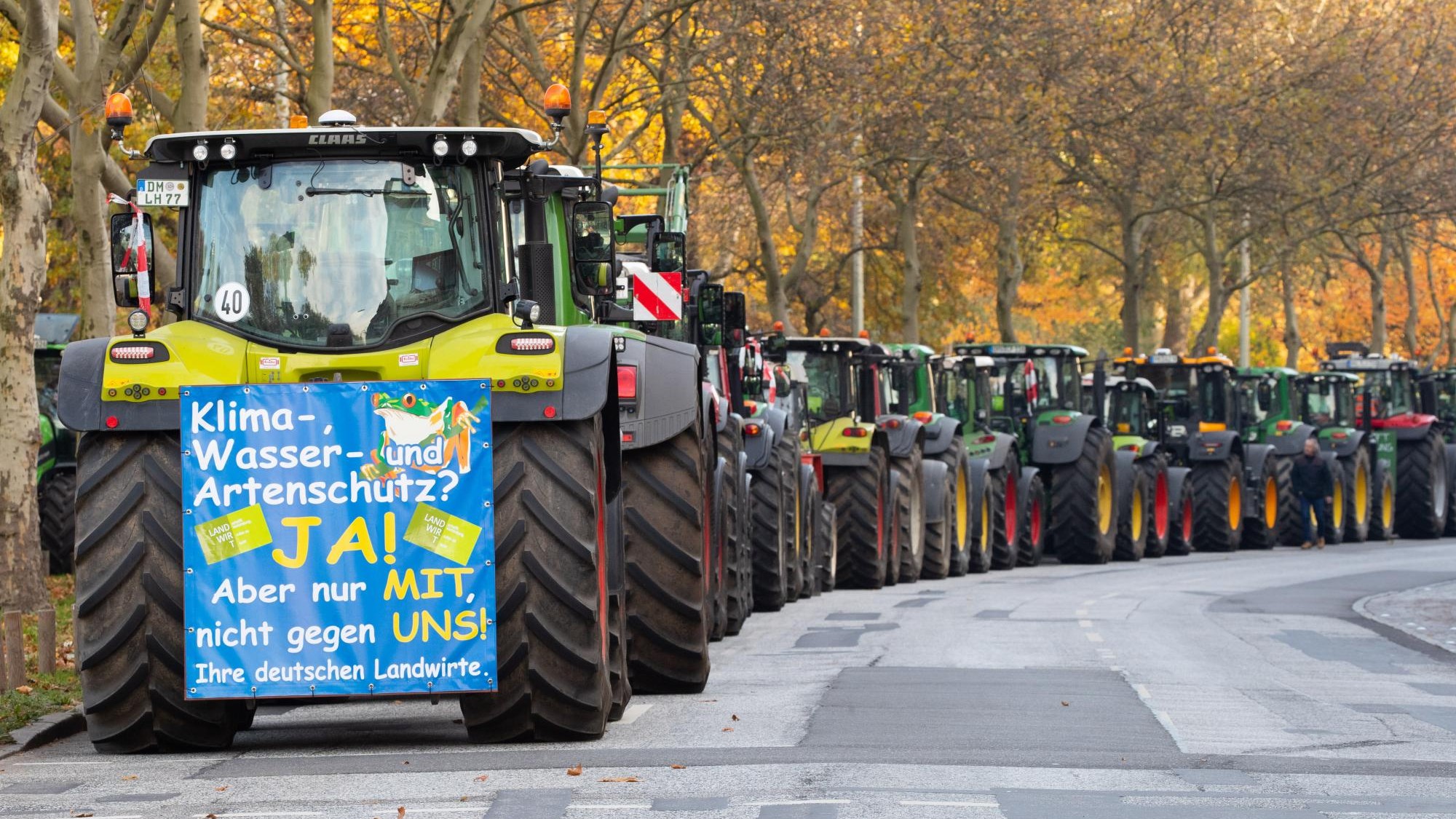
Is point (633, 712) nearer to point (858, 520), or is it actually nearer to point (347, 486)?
point (347, 486)

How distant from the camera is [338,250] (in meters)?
10.7

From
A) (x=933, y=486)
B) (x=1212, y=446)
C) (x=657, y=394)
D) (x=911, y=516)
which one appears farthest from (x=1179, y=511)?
(x=657, y=394)

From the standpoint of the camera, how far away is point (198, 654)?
1013 cm

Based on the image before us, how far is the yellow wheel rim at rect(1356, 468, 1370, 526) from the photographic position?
129 ft

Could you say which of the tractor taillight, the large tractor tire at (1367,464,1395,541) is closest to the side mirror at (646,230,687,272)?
the tractor taillight

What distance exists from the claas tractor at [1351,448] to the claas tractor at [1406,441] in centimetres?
17

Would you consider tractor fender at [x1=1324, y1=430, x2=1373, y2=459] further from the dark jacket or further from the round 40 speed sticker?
the round 40 speed sticker

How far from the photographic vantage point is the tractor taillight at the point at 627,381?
11.7 meters

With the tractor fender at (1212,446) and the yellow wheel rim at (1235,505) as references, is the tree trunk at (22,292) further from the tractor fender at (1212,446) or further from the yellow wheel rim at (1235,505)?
the yellow wheel rim at (1235,505)

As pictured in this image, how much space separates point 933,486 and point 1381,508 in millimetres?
16400

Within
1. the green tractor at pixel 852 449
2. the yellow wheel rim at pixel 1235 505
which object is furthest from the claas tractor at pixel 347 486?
the yellow wheel rim at pixel 1235 505

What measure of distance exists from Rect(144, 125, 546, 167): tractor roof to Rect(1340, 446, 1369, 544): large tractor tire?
29828 mm

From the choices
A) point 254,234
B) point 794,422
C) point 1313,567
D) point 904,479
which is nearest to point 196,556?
point 254,234

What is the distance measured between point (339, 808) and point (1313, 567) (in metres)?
23.7
